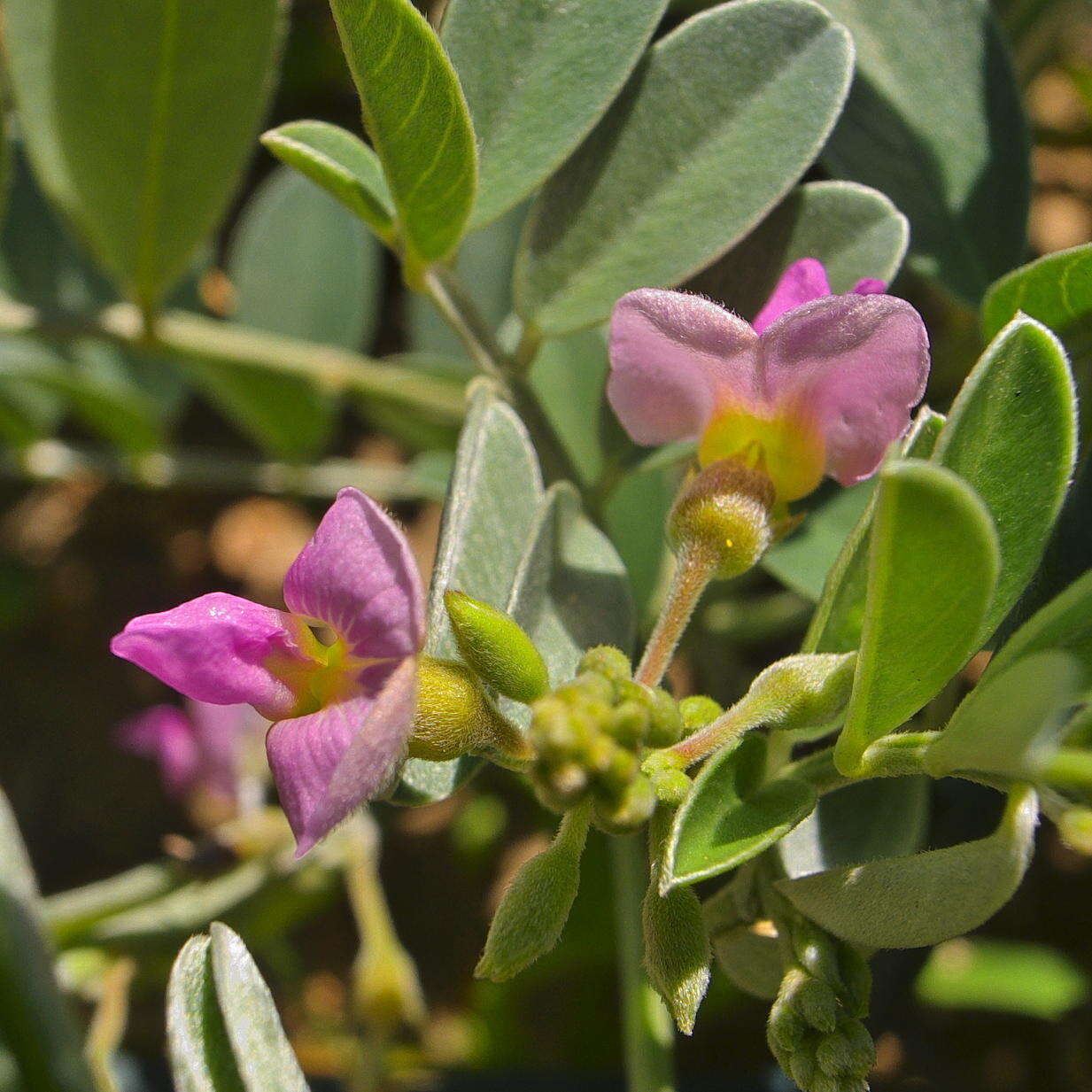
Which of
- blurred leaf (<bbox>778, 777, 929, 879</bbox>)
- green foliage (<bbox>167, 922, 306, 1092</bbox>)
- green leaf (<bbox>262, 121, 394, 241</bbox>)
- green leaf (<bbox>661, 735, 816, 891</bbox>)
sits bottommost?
blurred leaf (<bbox>778, 777, 929, 879</bbox>)

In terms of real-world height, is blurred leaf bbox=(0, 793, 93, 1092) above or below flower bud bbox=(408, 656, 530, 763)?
below

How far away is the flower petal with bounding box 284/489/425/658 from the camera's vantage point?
693 millimetres

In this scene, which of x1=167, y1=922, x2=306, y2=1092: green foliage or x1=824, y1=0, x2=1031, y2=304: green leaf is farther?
x1=824, y1=0, x2=1031, y2=304: green leaf

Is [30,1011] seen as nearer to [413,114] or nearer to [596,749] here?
[596,749]

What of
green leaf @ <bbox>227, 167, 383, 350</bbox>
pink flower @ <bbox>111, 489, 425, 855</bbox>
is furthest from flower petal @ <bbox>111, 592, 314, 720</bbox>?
green leaf @ <bbox>227, 167, 383, 350</bbox>

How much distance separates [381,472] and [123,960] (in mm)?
950

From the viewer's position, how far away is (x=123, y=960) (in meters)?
1.50

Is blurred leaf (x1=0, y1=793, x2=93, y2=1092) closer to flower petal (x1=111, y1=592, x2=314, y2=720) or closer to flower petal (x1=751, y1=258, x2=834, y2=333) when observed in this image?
flower petal (x1=111, y1=592, x2=314, y2=720)

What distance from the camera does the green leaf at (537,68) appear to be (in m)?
0.97

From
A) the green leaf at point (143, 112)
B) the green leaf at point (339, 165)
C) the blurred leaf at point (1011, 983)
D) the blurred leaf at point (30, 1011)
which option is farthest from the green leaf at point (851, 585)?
the blurred leaf at point (1011, 983)

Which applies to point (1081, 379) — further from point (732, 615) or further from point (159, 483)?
point (159, 483)

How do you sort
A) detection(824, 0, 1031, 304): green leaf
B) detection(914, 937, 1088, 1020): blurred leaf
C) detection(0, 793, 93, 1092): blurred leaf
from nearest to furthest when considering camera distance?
detection(0, 793, 93, 1092): blurred leaf
detection(824, 0, 1031, 304): green leaf
detection(914, 937, 1088, 1020): blurred leaf

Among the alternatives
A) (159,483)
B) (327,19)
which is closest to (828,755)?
(159,483)

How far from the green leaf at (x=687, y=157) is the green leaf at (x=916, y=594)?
0.41 metres
